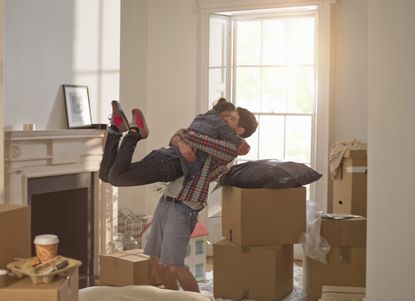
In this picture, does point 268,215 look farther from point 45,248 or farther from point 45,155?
point 45,248

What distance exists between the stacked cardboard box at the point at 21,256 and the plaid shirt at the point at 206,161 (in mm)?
1425

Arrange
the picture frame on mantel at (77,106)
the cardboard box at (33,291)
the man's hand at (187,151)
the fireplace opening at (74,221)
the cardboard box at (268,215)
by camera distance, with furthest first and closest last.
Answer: the fireplace opening at (74,221), the picture frame on mantel at (77,106), the cardboard box at (268,215), the man's hand at (187,151), the cardboard box at (33,291)

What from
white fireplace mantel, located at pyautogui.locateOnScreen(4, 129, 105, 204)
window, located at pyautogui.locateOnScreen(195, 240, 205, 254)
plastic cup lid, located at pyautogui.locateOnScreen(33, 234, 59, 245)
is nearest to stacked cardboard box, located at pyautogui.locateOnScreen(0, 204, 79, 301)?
plastic cup lid, located at pyautogui.locateOnScreen(33, 234, 59, 245)

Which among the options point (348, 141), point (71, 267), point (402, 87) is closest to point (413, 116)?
point (402, 87)

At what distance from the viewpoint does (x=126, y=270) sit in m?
4.37

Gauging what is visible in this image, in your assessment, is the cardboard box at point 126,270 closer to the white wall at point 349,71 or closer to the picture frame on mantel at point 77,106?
the picture frame on mantel at point 77,106

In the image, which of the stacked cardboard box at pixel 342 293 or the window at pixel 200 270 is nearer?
the stacked cardboard box at pixel 342 293

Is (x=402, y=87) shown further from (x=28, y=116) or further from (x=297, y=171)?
(x=28, y=116)

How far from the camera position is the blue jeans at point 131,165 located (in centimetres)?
345

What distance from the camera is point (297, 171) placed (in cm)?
428

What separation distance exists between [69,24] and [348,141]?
7.51 feet

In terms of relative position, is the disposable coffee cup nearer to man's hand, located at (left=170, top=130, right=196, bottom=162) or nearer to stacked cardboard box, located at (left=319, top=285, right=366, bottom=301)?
man's hand, located at (left=170, top=130, right=196, bottom=162)

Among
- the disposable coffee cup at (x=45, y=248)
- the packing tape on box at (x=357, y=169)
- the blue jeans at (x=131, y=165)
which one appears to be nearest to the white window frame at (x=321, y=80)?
the packing tape on box at (x=357, y=169)

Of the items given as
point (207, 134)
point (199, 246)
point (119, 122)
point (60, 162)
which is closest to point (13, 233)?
point (119, 122)
